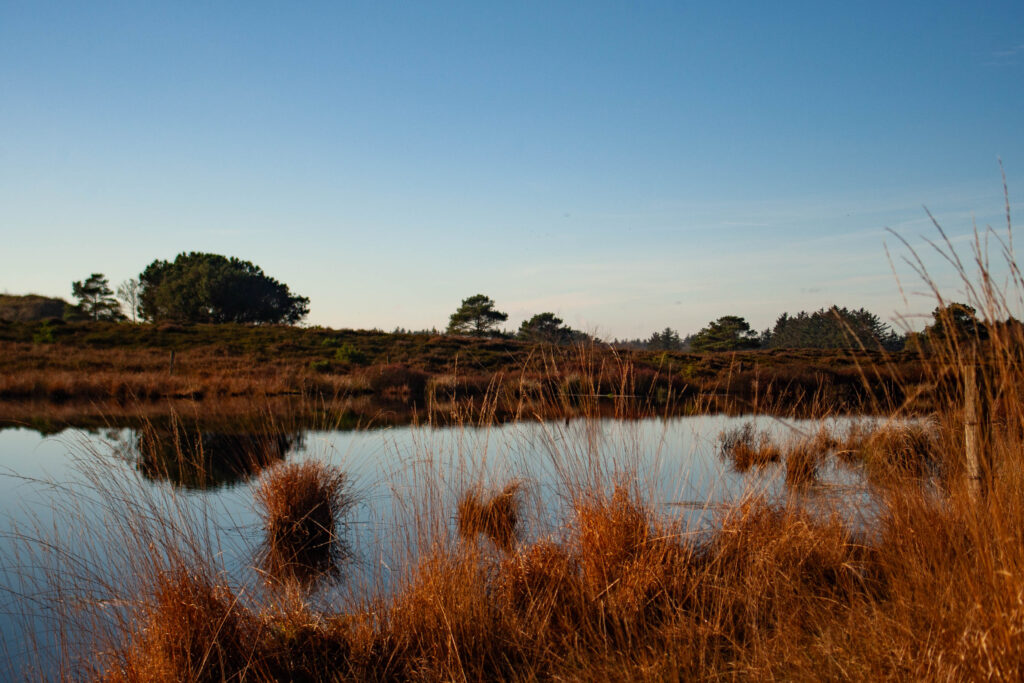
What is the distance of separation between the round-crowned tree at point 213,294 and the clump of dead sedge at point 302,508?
1507 inches

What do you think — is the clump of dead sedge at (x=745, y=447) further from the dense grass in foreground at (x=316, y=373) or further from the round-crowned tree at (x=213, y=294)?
the round-crowned tree at (x=213, y=294)

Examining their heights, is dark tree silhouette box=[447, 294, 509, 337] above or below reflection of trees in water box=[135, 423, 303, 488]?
above

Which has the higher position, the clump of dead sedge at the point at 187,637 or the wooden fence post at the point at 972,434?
the wooden fence post at the point at 972,434

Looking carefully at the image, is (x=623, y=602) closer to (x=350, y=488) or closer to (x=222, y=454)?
(x=350, y=488)

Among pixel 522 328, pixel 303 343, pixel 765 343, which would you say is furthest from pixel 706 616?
pixel 765 343

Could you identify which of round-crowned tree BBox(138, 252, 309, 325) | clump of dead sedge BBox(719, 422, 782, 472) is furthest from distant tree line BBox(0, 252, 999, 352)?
clump of dead sedge BBox(719, 422, 782, 472)

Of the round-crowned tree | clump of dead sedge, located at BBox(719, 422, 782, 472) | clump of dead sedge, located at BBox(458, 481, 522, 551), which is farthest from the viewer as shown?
the round-crowned tree

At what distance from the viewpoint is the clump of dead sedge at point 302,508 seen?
5.55m

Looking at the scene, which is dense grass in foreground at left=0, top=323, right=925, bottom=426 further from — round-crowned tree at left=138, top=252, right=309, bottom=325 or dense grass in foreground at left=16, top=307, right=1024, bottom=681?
round-crowned tree at left=138, top=252, right=309, bottom=325

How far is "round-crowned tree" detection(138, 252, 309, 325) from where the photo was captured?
41.1 meters

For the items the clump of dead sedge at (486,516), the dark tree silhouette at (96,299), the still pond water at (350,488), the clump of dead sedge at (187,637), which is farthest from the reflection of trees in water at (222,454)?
the dark tree silhouette at (96,299)

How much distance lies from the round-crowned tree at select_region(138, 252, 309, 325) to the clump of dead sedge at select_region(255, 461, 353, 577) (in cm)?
3828

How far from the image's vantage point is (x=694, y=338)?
47.8 m

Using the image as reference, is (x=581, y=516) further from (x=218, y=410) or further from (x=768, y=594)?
(x=218, y=410)
